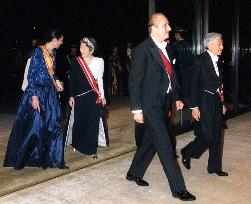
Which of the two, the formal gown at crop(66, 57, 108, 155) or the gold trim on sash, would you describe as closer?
the gold trim on sash

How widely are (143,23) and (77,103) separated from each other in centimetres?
1382

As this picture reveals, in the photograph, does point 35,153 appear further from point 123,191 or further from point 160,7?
point 160,7

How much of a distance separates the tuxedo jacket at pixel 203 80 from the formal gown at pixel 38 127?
1702mm

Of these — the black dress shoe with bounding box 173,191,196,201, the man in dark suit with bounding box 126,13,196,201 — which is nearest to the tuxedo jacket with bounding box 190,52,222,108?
the man in dark suit with bounding box 126,13,196,201

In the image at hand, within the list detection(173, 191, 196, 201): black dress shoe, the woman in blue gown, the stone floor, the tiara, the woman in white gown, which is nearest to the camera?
detection(173, 191, 196, 201): black dress shoe

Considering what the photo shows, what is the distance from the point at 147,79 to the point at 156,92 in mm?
157

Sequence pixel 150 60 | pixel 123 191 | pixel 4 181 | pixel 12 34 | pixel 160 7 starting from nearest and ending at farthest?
1. pixel 150 60
2. pixel 123 191
3. pixel 4 181
4. pixel 160 7
5. pixel 12 34

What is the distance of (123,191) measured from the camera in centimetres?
428

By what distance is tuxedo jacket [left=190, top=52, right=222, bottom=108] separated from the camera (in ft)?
15.3

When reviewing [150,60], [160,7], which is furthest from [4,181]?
[160,7]

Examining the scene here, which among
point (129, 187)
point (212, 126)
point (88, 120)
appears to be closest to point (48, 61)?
point (88, 120)

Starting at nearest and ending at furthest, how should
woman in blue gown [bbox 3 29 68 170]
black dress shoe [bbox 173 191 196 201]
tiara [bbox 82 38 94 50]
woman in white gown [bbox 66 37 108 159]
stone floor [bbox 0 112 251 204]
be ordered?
black dress shoe [bbox 173 191 196 201], stone floor [bbox 0 112 251 204], woman in blue gown [bbox 3 29 68 170], tiara [bbox 82 38 94 50], woman in white gown [bbox 66 37 108 159]

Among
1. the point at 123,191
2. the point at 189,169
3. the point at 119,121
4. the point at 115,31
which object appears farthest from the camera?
the point at 115,31

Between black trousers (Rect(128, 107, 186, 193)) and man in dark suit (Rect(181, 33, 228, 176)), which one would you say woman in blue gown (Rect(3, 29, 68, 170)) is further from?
man in dark suit (Rect(181, 33, 228, 176))
